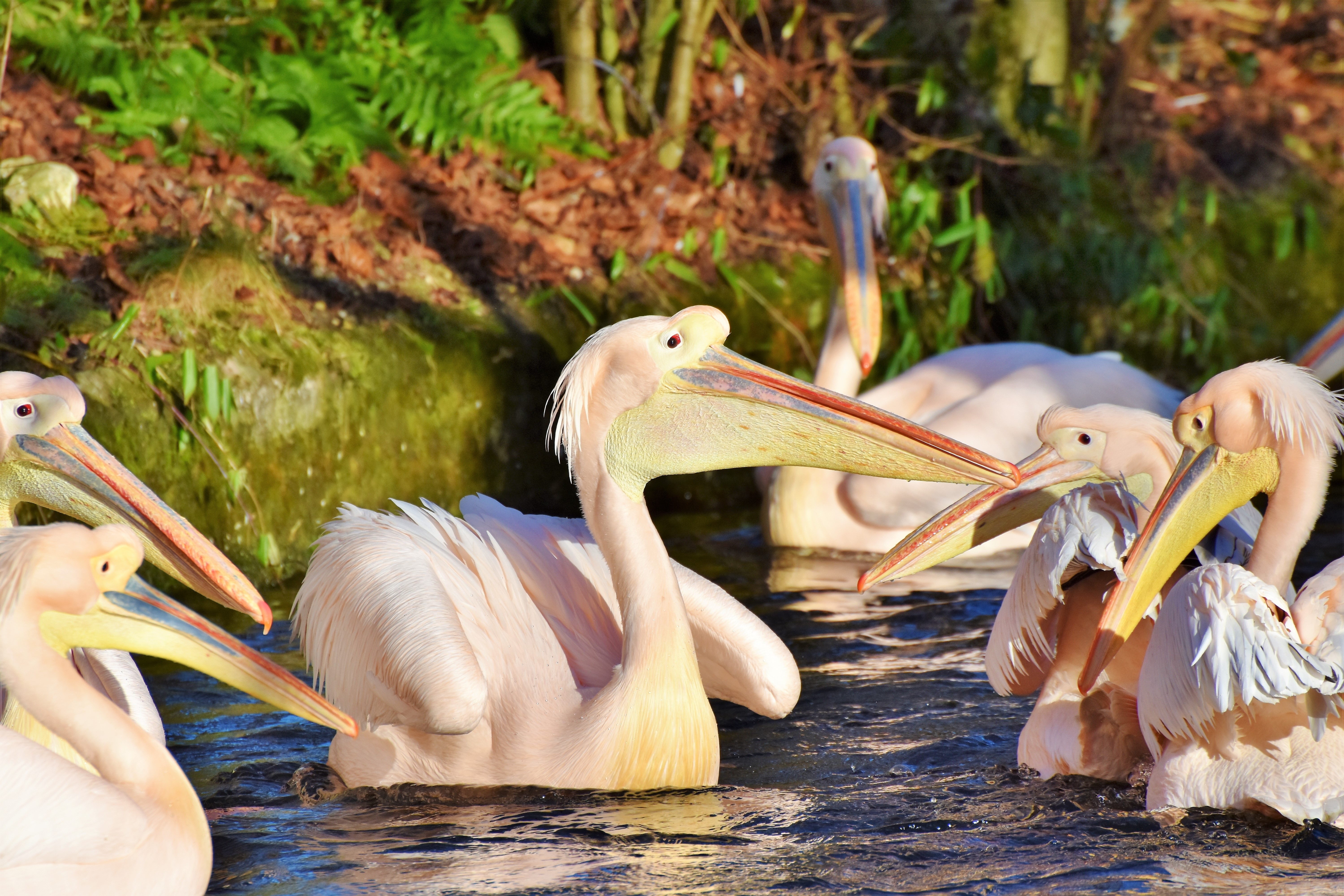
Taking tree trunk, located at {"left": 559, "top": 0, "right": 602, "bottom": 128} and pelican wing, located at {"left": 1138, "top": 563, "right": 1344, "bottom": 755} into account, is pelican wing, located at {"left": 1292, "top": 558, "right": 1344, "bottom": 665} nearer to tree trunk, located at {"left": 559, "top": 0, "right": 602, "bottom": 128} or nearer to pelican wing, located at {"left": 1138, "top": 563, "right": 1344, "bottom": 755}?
pelican wing, located at {"left": 1138, "top": 563, "right": 1344, "bottom": 755}

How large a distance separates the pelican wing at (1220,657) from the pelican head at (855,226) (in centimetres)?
290

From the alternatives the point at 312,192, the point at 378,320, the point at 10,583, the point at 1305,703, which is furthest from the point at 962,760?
the point at 312,192

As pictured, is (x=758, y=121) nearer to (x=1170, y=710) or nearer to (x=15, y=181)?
(x=15, y=181)

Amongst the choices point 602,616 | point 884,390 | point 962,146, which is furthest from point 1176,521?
point 962,146

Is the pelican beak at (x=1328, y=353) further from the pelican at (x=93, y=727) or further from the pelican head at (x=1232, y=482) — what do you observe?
the pelican at (x=93, y=727)

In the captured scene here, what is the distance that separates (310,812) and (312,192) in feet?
11.6

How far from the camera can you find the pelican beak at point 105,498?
125 inches

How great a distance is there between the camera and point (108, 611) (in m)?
2.58

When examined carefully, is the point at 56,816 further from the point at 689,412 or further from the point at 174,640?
the point at 689,412

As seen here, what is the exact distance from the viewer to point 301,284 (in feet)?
19.0

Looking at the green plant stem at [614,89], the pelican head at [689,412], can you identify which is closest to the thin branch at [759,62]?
the green plant stem at [614,89]

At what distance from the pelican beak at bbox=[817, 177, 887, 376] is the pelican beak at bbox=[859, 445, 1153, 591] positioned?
226 cm

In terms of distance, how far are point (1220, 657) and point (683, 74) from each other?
497 cm

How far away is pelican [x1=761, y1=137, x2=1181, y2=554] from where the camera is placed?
17.9ft
